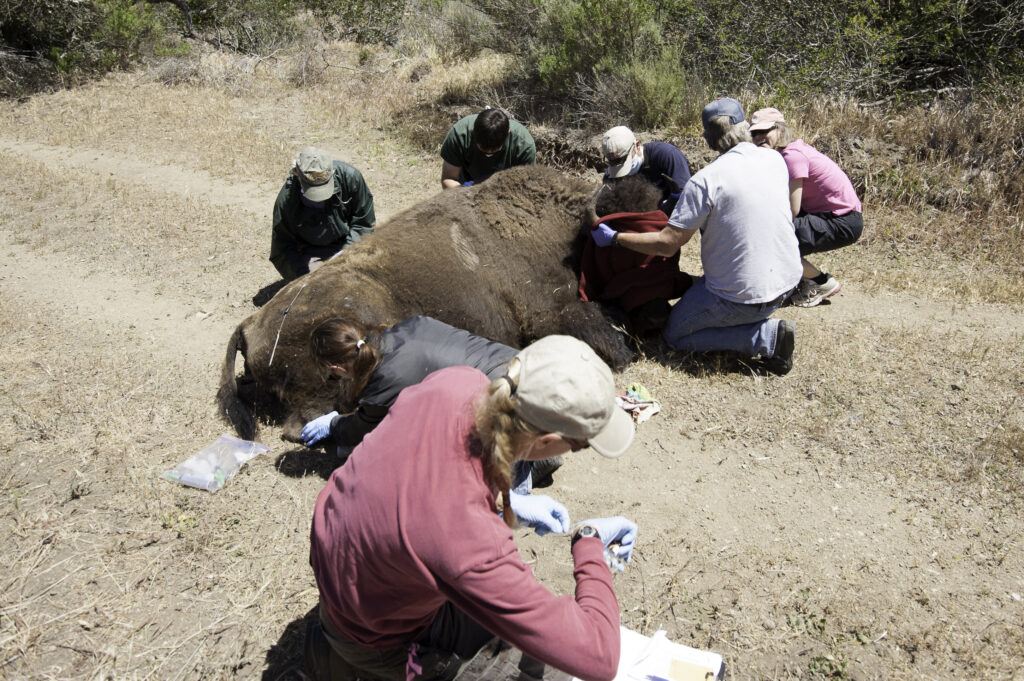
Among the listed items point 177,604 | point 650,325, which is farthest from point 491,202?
point 177,604

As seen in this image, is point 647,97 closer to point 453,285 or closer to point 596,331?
point 596,331

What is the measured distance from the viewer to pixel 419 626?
2.24 metres

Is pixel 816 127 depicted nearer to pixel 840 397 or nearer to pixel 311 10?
pixel 840 397

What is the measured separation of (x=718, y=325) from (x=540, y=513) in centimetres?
226

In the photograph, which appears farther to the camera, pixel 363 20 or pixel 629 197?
pixel 363 20

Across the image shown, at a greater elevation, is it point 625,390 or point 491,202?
point 491,202

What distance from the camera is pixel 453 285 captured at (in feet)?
15.8

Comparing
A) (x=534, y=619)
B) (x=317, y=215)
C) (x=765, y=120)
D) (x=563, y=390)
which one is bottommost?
(x=317, y=215)

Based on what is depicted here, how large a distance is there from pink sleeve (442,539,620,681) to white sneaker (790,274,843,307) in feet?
14.3

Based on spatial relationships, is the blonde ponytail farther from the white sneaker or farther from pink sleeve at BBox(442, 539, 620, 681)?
the white sneaker

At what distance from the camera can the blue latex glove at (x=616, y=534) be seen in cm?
261

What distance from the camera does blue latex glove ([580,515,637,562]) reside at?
2.61 meters

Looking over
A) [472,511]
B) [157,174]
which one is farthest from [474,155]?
[472,511]

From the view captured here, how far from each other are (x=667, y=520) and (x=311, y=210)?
369cm
